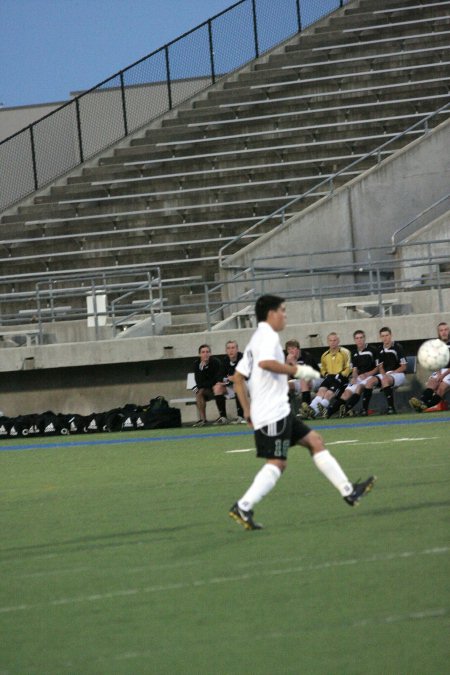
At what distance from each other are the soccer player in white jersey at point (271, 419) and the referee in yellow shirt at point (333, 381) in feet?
40.8

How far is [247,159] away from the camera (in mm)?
31594

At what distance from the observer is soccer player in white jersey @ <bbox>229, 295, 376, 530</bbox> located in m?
8.89

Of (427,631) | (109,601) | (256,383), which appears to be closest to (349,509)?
(256,383)

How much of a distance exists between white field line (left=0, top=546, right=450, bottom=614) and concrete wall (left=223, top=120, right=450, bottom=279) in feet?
66.4

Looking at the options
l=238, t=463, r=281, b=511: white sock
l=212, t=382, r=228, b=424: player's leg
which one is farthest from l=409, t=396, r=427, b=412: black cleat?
l=238, t=463, r=281, b=511: white sock

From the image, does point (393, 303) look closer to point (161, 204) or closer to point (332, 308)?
point (332, 308)

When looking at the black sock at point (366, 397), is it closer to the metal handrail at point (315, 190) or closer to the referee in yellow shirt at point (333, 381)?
the referee in yellow shirt at point (333, 381)

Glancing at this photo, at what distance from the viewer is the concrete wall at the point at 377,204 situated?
2784 centimetres

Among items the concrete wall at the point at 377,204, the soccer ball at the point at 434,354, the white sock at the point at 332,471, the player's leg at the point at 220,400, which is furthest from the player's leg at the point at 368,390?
the white sock at the point at 332,471

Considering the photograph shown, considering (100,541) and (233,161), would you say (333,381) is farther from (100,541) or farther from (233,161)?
(100,541)

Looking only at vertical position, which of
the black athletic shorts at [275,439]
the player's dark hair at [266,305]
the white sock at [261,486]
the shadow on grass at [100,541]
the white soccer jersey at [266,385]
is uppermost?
the player's dark hair at [266,305]

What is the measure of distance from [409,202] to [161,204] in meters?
6.26

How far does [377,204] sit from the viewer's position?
28.4 m

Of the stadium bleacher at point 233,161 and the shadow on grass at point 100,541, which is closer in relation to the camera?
the shadow on grass at point 100,541
